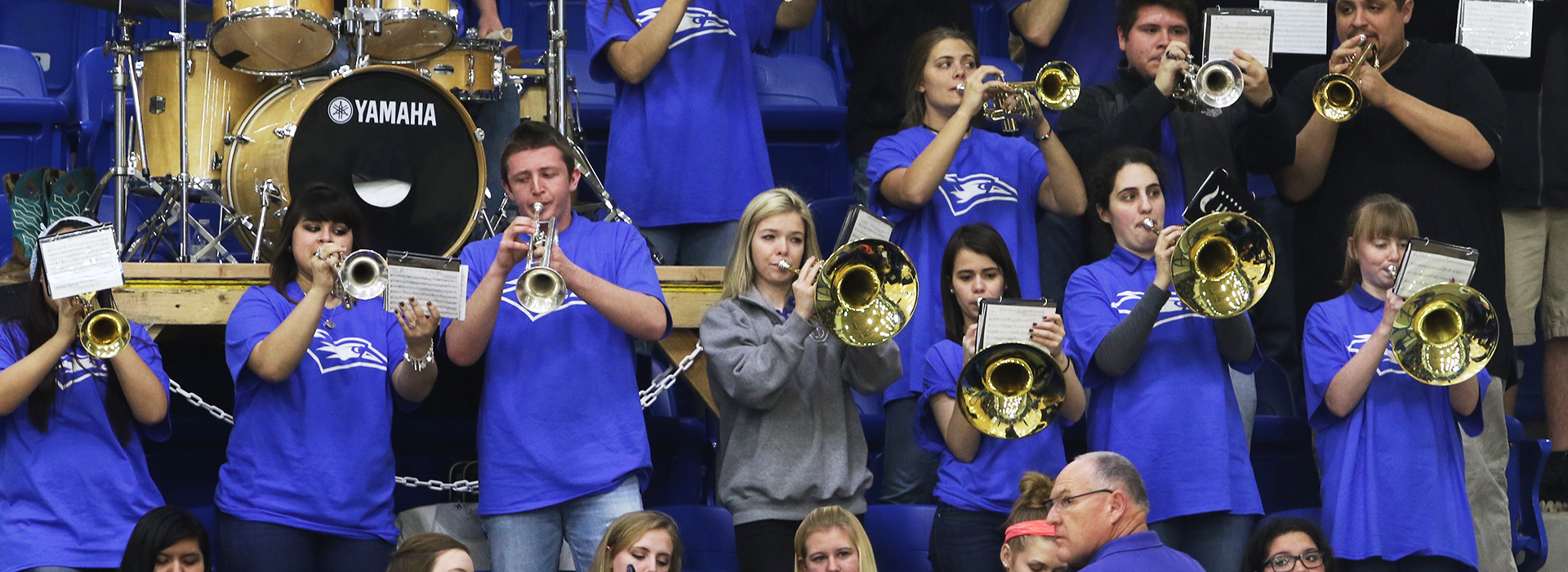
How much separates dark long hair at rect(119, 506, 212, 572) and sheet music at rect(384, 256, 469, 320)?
642mm

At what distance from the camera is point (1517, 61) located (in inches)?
213

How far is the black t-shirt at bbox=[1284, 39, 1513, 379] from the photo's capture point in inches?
185

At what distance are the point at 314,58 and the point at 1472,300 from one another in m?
3.32

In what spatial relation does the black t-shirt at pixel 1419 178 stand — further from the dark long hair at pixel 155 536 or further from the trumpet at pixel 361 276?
the dark long hair at pixel 155 536

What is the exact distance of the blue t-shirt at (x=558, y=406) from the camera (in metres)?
3.94

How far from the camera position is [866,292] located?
13.4 ft

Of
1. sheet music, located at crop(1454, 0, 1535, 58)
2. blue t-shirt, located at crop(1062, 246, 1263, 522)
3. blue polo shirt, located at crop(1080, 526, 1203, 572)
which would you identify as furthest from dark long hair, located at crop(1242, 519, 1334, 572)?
sheet music, located at crop(1454, 0, 1535, 58)

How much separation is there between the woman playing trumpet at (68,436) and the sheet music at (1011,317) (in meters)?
1.94

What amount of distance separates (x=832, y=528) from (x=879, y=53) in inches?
79.7

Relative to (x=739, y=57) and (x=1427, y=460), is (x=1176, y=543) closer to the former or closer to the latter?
(x=1427, y=460)

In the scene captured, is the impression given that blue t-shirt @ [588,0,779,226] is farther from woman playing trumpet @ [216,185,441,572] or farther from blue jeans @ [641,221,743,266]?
woman playing trumpet @ [216,185,441,572]

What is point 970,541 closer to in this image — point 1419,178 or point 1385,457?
point 1385,457

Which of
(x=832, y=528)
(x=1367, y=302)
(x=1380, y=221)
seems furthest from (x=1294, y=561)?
(x=832, y=528)

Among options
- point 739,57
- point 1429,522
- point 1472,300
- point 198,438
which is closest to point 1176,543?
point 1429,522
